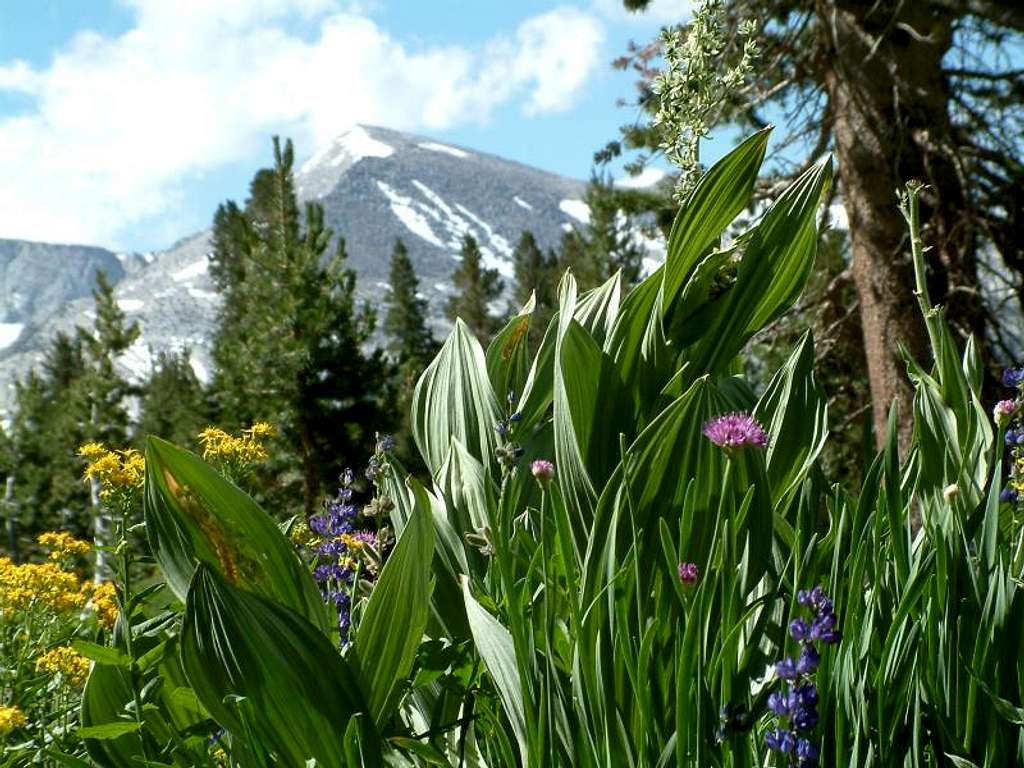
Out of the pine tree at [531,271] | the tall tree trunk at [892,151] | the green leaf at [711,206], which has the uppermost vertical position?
the pine tree at [531,271]

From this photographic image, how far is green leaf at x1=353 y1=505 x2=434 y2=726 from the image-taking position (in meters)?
1.53

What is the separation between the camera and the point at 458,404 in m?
2.23

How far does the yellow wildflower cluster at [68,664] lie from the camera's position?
212 cm

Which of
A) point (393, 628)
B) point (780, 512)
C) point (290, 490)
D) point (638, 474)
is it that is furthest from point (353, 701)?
point (290, 490)

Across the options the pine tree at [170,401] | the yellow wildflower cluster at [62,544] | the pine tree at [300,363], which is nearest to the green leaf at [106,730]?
the yellow wildflower cluster at [62,544]

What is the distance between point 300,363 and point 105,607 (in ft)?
60.2

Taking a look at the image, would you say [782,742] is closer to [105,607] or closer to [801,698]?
[801,698]

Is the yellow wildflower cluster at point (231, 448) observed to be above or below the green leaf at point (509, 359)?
below

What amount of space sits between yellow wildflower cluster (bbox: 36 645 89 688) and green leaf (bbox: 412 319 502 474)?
0.82 m

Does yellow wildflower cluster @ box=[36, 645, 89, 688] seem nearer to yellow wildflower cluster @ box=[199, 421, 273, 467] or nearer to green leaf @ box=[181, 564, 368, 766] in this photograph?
yellow wildflower cluster @ box=[199, 421, 273, 467]

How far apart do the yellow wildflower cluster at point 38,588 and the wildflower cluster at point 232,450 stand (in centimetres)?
46

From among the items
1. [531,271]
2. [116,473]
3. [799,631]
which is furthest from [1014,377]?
[531,271]

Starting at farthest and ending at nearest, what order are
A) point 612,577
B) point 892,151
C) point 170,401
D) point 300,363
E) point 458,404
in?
point 170,401 < point 300,363 < point 892,151 < point 458,404 < point 612,577

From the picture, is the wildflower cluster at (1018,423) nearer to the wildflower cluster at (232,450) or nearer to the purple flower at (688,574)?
the purple flower at (688,574)
